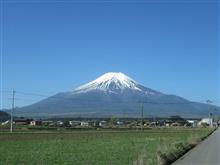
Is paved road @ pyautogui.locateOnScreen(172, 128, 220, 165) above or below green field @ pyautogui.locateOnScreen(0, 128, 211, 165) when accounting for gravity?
above

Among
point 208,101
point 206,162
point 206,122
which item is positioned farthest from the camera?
point 206,122

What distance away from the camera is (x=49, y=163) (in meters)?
20.2

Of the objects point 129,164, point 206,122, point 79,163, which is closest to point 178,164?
point 129,164

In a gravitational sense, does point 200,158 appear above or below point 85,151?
above

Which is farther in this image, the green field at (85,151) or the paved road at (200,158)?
the green field at (85,151)

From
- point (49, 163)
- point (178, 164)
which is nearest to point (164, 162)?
point (178, 164)

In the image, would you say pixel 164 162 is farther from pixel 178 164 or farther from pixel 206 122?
pixel 206 122

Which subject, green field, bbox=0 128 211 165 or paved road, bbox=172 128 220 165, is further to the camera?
green field, bbox=0 128 211 165

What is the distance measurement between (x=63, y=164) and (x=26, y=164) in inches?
55.5

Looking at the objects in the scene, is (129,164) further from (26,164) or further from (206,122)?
(206,122)

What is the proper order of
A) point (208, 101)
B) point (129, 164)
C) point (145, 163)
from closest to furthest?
point (145, 163) < point (129, 164) < point (208, 101)

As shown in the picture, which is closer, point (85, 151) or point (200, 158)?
point (200, 158)

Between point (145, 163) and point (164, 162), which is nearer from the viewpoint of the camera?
point (145, 163)

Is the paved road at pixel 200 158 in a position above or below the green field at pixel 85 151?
above
